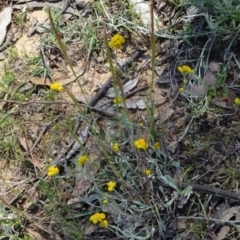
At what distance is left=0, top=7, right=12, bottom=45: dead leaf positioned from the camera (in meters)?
3.77

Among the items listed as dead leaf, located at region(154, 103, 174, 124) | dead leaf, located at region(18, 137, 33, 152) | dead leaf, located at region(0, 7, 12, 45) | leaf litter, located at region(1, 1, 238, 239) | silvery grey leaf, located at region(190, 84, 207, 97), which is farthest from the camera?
dead leaf, located at region(0, 7, 12, 45)

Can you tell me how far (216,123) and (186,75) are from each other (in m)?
0.32

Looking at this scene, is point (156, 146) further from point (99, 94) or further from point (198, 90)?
point (99, 94)

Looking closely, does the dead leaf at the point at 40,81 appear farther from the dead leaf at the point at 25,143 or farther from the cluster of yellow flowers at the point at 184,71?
the cluster of yellow flowers at the point at 184,71

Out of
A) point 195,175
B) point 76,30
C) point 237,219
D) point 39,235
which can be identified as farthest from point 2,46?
point 237,219

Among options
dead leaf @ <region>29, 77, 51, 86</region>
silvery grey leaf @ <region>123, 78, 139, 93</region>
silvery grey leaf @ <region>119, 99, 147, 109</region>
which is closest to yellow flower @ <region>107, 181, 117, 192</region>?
silvery grey leaf @ <region>119, 99, 147, 109</region>

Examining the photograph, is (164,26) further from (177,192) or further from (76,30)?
(177,192)

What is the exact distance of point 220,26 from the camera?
3.27 m

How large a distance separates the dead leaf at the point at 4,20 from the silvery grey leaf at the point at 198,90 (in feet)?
4.35

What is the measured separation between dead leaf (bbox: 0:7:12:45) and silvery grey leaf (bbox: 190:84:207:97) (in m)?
1.33

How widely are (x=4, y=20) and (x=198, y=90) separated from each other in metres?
1.44

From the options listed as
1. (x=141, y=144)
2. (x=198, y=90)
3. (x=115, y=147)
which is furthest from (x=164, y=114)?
(x=141, y=144)

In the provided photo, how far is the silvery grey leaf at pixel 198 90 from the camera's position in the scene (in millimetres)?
3023

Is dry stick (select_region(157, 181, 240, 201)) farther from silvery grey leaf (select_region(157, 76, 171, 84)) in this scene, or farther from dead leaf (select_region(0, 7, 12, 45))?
dead leaf (select_region(0, 7, 12, 45))
